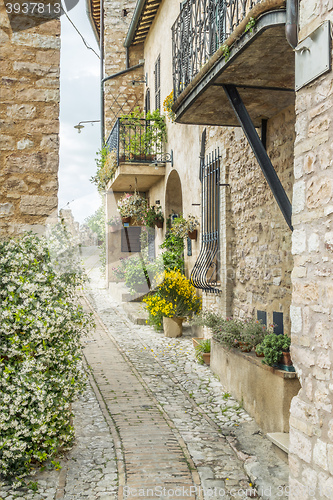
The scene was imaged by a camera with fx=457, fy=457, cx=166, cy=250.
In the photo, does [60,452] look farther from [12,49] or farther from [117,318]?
[117,318]

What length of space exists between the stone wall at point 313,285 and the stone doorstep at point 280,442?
0.78 meters

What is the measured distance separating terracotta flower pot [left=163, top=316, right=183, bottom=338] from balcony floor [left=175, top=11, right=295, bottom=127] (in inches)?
155

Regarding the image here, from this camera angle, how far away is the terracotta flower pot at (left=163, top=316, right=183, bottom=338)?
27.8 ft

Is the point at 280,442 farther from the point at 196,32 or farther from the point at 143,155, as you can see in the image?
the point at 143,155

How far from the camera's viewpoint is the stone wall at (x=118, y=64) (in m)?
14.7

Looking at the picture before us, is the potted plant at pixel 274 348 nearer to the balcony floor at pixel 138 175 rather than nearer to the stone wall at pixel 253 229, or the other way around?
the stone wall at pixel 253 229

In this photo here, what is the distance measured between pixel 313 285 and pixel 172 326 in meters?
5.81

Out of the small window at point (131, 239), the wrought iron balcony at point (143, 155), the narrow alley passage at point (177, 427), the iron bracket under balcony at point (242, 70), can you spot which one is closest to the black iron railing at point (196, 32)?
the iron bracket under balcony at point (242, 70)

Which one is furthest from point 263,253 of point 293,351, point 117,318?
point 117,318

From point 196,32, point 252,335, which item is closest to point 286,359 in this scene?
point 252,335

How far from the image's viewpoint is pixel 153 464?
12.1 ft

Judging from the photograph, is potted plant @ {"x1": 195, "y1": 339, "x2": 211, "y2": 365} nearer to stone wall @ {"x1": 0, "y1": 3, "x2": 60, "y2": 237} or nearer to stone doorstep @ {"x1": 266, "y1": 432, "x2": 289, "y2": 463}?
stone doorstep @ {"x1": 266, "y1": 432, "x2": 289, "y2": 463}

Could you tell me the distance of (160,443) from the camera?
4.07 metres

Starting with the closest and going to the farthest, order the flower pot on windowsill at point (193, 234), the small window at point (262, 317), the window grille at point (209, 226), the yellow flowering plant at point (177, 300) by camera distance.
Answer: the small window at point (262, 317)
the window grille at point (209, 226)
the yellow flowering plant at point (177, 300)
the flower pot on windowsill at point (193, 234)
